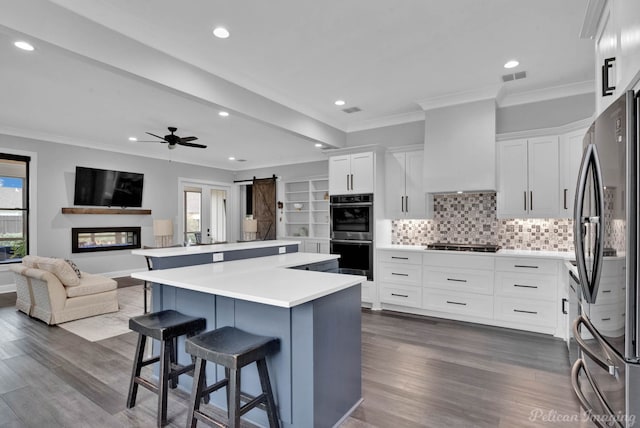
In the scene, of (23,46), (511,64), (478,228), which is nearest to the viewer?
(23,46)

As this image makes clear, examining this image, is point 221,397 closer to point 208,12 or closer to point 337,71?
point 208,12

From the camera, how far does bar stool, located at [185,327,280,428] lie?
1.73m

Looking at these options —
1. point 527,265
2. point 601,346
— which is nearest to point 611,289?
point 601,346

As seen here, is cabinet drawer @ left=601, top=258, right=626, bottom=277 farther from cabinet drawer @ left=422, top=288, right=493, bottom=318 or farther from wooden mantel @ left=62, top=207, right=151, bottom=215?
wooden mantel @ left=62, top=207, right=151, bottom=215

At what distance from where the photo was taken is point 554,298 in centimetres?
366

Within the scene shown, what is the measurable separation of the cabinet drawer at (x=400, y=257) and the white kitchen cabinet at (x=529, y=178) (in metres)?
1.14

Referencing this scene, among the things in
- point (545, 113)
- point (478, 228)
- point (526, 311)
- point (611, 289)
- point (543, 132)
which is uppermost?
point (545, 113)

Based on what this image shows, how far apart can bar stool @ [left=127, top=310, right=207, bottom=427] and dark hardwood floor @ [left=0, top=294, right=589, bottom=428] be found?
16 cm

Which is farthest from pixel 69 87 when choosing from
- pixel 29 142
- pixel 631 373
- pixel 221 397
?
pixel 631 373

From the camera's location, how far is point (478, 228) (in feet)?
15.0

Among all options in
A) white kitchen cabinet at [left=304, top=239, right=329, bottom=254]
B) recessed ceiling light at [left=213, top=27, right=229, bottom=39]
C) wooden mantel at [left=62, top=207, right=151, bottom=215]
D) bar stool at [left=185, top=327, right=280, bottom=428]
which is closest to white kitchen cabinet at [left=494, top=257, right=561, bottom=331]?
bar stool at [left=185, top=327, right=280, bottom=428]

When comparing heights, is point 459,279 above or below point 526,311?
above

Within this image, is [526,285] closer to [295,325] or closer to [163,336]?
[295,325]

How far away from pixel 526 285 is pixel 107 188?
7.50 m
